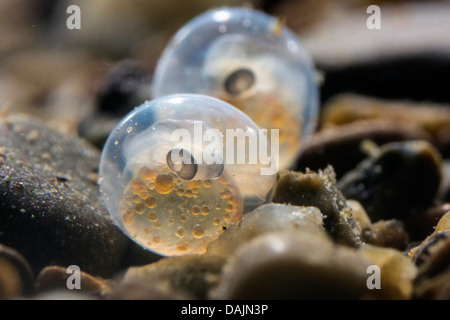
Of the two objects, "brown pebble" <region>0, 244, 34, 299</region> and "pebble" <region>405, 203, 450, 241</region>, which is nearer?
"brown pebble" <region>0, 244, 34, 299</region>

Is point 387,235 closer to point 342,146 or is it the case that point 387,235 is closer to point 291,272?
point 342,146

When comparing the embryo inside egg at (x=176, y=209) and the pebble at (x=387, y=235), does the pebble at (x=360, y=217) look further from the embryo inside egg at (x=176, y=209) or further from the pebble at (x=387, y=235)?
the embryo inside egg at (x=176, y=209)

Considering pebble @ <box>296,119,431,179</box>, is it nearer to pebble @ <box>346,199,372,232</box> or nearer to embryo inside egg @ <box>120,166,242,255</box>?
pebble @ <box>346,199,372,232</box>

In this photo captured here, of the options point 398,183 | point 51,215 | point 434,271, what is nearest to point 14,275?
point 51,215

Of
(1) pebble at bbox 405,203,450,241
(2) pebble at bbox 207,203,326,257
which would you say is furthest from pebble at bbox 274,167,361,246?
(1) pebble at bbox 405,203,450,241

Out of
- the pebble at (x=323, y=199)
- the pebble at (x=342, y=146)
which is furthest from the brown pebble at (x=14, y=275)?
the pebble at (x=342, y=146)

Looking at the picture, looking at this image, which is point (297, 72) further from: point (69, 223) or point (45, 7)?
point (45, 7)

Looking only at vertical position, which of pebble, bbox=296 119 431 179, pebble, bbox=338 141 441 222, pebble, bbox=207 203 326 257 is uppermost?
pebble, bbox=296 119 431 179
